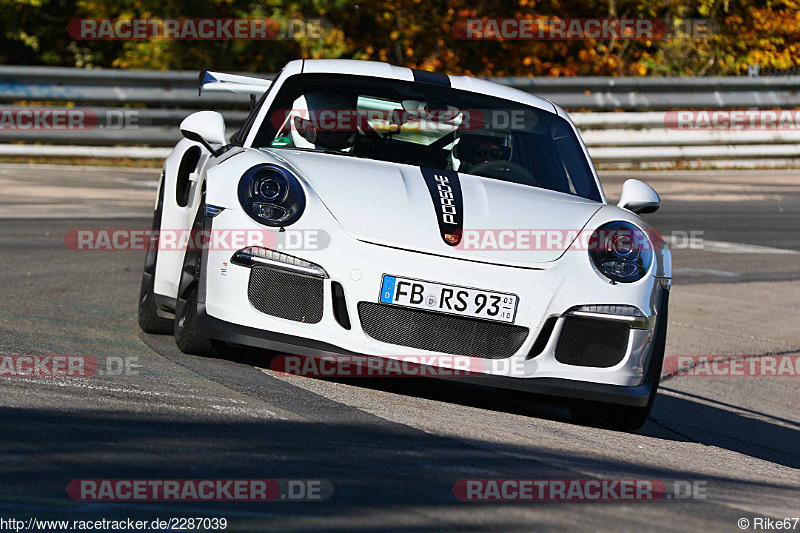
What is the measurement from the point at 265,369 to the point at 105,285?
2.84 metres

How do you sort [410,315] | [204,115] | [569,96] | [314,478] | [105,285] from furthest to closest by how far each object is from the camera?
1. [569,96]
2. [105,285]
3. [204,115]
4. [410,315]
5. [314,478]

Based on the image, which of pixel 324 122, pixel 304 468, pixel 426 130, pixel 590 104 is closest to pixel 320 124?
pixel 324 122

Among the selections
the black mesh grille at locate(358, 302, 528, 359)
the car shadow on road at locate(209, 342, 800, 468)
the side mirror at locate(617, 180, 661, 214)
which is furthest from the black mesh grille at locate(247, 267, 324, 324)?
the side mirror at locate(617, 180, 661, 214)

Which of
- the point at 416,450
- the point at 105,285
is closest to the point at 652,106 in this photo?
the point at 105,285

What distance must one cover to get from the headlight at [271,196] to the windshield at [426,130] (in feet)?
2.27

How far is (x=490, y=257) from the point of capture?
446 cm

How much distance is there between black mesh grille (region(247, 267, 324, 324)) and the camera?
174 inches

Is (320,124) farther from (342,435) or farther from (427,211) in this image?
(342,435)

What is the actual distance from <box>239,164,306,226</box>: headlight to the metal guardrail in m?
9.56

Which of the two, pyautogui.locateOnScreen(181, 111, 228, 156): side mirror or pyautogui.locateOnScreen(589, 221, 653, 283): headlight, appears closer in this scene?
pyautogui.locateOnScreen(589, 221, 653, 283): headlight

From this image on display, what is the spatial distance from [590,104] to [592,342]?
11441 mm

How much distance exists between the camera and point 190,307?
15.5 ft

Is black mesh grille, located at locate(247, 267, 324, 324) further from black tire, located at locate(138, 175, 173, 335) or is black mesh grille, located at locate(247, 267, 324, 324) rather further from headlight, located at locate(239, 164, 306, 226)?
black tire, located at locate(138, 175, 173, 335)

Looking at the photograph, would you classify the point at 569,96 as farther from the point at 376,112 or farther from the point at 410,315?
the point at 410,315
